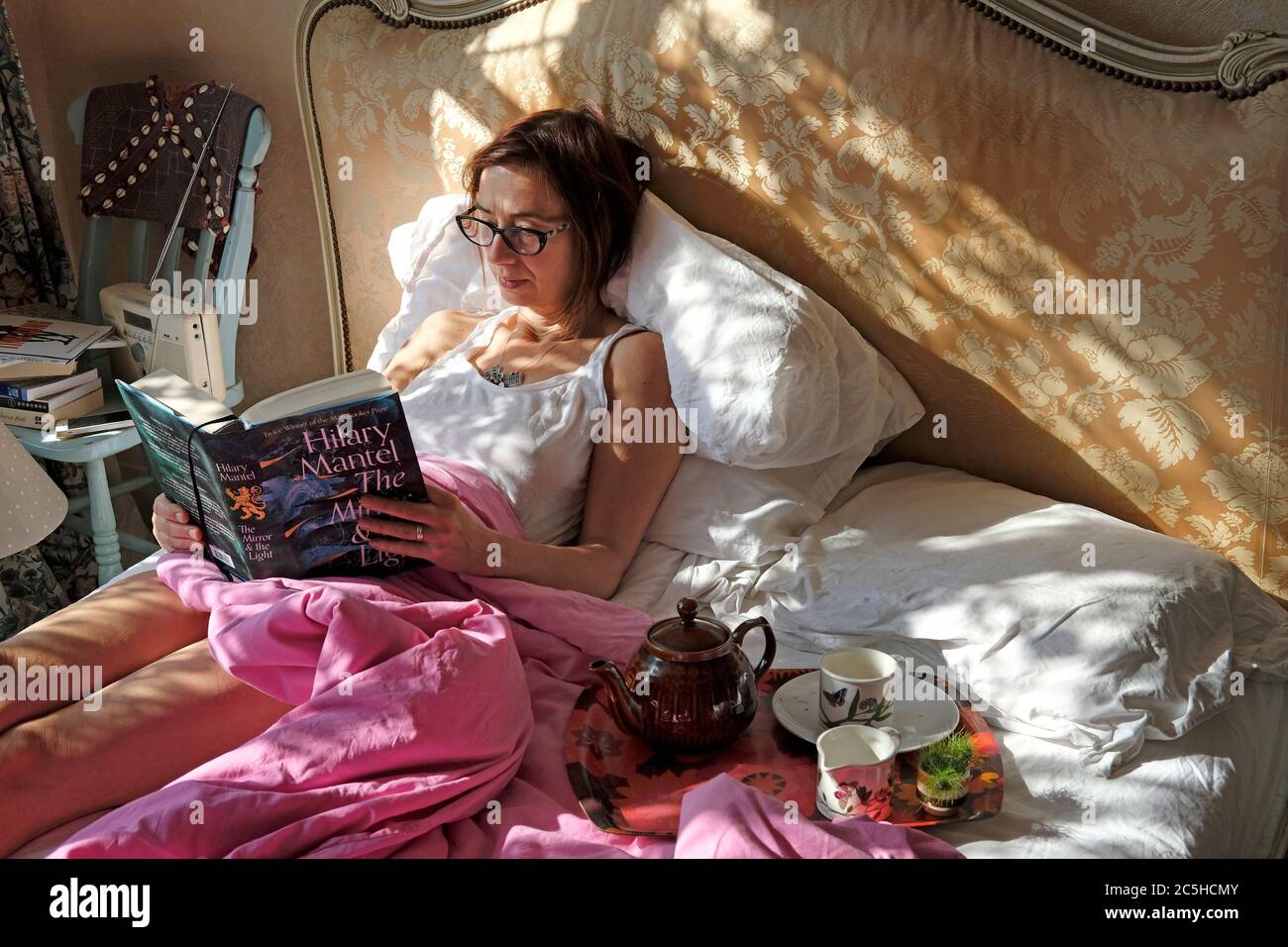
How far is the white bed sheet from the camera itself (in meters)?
1.08

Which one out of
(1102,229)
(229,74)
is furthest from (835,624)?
(229,74)

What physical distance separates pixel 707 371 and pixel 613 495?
0.69 feet

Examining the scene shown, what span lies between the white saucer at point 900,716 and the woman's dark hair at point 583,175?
2.33ft

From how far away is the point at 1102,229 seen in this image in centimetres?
146

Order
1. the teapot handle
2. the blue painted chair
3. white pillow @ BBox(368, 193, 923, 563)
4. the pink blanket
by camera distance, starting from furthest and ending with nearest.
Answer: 1. the blue painted chair
2. white pillow @ BBox(368, 193, 923, 563)
3. the teapot handle
4. the pink blanket

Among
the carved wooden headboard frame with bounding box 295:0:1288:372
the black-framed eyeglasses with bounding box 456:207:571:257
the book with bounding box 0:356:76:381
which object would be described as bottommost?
the book with bounding box 0:356:76:381

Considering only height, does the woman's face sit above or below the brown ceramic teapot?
above

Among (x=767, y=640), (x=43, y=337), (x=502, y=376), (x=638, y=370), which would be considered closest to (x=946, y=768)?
(x=767, y=640)

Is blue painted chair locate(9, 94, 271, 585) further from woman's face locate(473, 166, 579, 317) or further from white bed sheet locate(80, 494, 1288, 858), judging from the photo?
white bed sheet locate(80, 494, 1288, 858)

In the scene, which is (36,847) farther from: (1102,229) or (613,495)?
(1102,229)

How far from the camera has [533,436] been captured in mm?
1630

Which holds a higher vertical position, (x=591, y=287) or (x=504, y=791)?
(x=591, y=287)

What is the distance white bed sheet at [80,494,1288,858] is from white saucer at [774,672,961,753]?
8 centimetres

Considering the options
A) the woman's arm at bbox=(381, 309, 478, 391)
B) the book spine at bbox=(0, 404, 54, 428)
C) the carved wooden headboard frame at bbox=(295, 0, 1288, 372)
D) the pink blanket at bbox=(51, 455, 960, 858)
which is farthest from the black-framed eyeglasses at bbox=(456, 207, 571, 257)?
the book spine at bbox=(0, 404, 54, 428)
